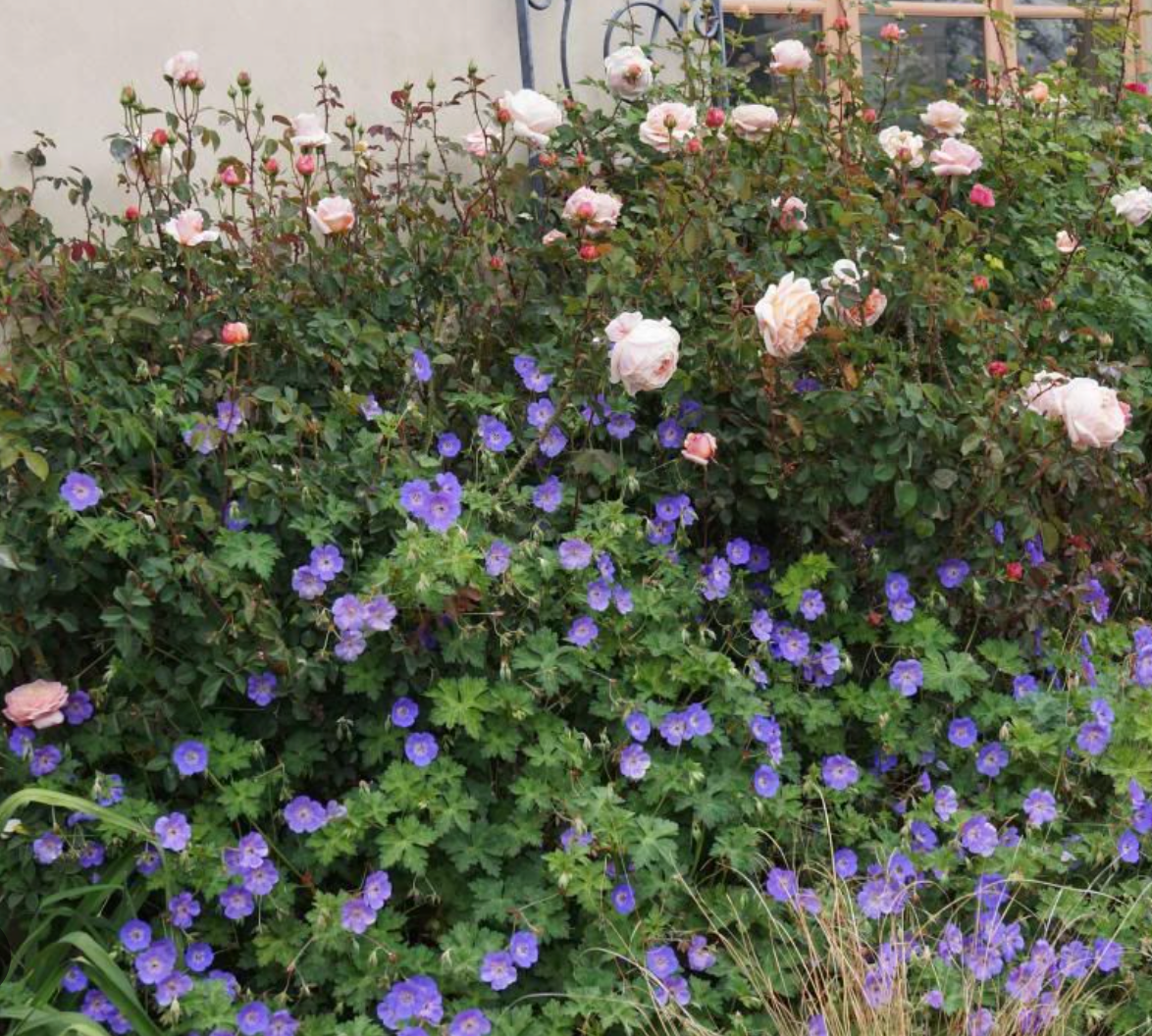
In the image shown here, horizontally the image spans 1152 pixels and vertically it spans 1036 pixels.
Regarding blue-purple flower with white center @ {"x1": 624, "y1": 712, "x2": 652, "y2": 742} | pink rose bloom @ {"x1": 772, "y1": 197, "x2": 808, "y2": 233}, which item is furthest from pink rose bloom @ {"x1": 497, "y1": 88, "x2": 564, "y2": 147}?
blue-purple flower with white center @ {"x1": 624, "y1": 712, "x2": 652, "y2": 742}

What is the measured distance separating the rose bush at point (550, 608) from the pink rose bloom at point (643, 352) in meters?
0.01

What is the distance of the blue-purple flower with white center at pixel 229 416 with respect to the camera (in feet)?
8.61

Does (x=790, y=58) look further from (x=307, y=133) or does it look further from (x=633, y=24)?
(x=307, y=133)

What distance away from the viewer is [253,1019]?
2.21 m

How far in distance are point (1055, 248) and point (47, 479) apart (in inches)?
103

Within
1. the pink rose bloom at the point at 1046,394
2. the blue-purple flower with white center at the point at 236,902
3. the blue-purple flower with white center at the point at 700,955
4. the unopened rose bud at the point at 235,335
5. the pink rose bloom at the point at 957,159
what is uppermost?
the unopened rose bud at the point at 235,335

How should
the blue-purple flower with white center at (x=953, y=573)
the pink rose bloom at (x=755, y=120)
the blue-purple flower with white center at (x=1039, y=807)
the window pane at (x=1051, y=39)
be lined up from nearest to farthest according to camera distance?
the blue-purple flower with white center at (x=1039, y=807) → the blue-purple flower with white center at (x=953, y=573) → the pink rose bloom at (x=755, y=120) → the window pane at (x=1051, y=39)

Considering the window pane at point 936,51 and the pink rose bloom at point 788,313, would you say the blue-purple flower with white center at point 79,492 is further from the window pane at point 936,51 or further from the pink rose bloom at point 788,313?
the window pane at point 936,51

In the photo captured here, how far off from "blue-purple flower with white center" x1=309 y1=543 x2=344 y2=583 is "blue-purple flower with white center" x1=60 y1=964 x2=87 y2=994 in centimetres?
71

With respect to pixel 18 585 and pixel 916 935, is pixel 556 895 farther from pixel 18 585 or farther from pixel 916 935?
pixel 18 585

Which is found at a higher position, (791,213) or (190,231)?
(190,231)

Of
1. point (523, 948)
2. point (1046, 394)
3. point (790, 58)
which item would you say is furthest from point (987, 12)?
point (523, 948)

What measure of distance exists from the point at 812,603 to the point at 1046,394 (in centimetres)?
61

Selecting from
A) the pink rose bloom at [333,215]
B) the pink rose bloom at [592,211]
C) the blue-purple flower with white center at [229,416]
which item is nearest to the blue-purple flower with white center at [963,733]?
the pink rose bloom at [592,211]
